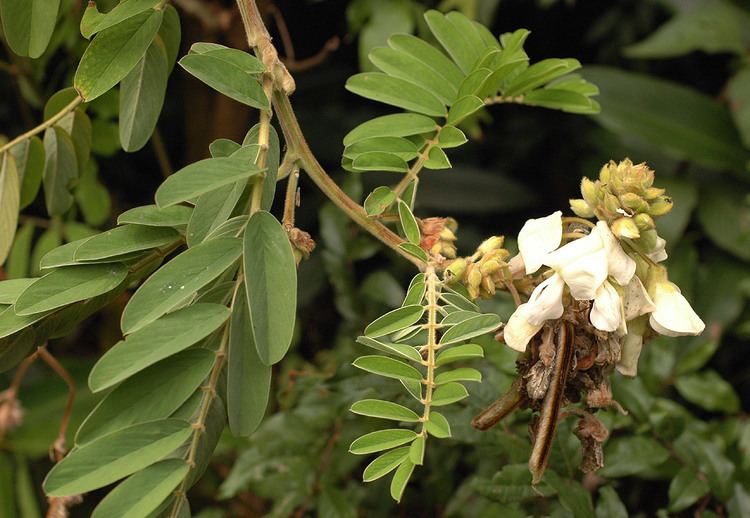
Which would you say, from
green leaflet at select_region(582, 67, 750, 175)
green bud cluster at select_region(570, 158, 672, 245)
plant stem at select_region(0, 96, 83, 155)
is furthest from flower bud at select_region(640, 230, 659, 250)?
green leaflet at select_region(582, 67, 750, 175)

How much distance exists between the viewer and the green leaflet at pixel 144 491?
1.72ft

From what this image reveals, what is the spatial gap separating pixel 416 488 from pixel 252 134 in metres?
0.68

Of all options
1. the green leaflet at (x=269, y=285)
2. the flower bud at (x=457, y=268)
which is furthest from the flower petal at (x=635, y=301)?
the green leaflet at (x=269, y=285)

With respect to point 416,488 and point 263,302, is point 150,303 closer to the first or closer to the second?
point 263,302

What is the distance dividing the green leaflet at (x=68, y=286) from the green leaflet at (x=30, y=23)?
0.20 meters

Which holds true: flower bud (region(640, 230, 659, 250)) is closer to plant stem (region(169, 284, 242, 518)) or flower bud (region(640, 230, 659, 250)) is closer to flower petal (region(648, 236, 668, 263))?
flower petal (region(648, 236, 668, 263))

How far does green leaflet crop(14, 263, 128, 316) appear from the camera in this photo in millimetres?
546

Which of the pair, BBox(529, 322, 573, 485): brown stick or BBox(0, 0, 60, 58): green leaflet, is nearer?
BBox(529, 322, 573, 485): brown stick

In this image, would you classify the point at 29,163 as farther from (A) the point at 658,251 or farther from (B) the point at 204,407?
(A) the point at 658,251

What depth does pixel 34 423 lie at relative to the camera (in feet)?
4.34

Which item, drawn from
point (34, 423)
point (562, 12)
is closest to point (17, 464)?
point (34, 423)

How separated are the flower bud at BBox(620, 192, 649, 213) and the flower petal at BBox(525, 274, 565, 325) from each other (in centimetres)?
6

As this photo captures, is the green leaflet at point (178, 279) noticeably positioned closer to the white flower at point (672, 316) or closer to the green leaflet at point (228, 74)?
the green leaflet at point (228, 74)

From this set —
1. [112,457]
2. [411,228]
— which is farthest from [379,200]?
[112,457]
